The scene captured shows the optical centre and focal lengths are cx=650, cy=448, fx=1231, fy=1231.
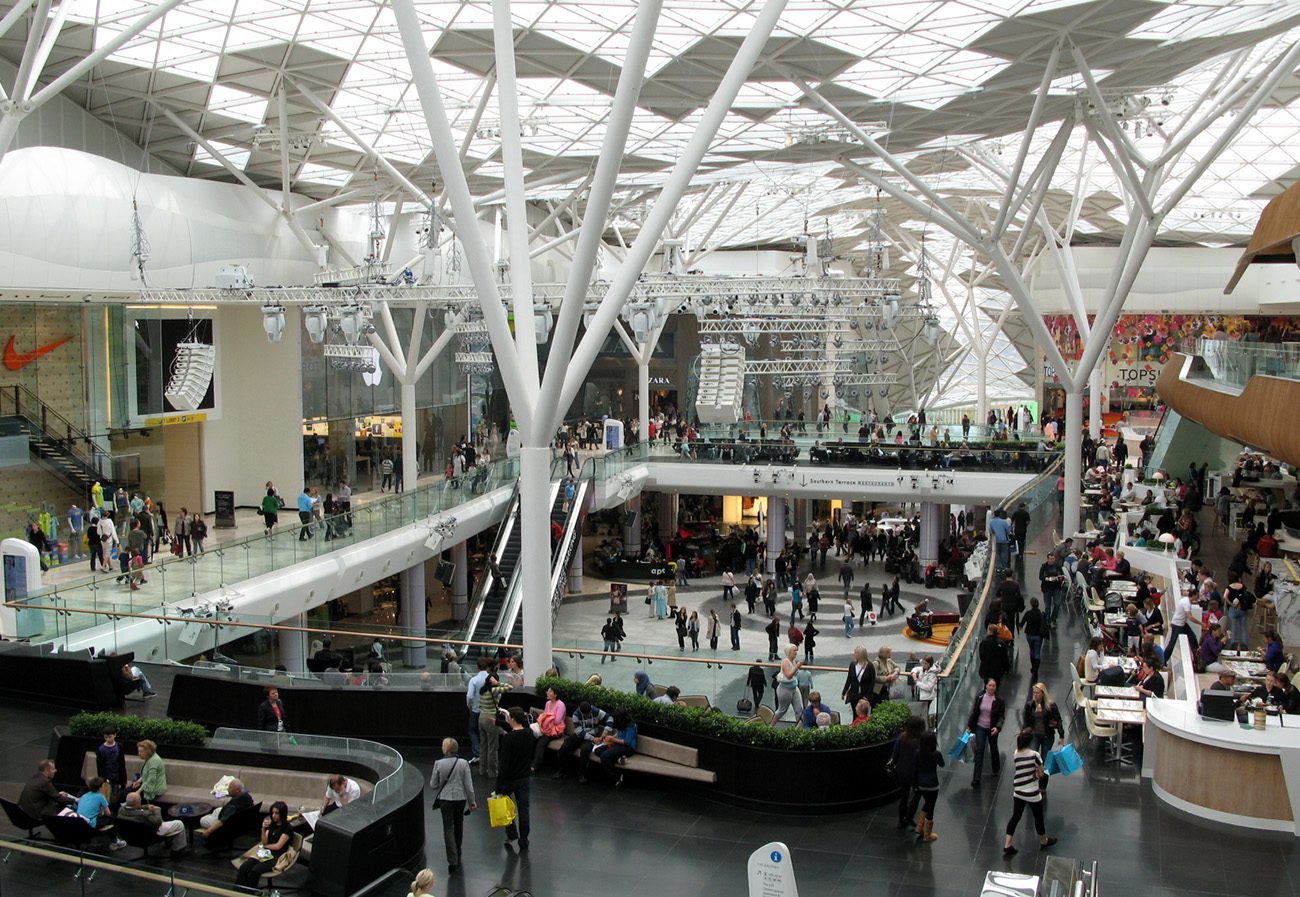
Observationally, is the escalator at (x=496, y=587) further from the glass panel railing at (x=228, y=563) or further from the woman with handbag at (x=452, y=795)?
the woman with handbag at (x=452, y=795)

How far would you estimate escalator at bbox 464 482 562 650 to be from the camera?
31.8 m

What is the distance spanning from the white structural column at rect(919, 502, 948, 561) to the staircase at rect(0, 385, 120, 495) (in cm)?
2839

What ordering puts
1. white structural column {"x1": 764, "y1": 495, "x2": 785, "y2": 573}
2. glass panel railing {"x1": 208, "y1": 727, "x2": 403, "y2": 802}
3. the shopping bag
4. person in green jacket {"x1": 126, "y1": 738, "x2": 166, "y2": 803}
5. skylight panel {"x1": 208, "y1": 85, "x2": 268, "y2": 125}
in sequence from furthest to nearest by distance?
white structural column {"x1": 764, "y1": 495, "x2": 785, "y2": 573} < skylight panel {"x1": 208, "y1": 85, "x2": 268, "y2": 125} < the shopping bag < glass panel railing {"x1": 208, "y1": 727, "x2": 403, "y2": 802} < person in green jacket {"x1": 126, "y1": 738, "x2": 166, "y2": 803}

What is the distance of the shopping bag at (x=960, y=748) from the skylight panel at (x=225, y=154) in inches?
1101

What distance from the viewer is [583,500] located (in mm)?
39531

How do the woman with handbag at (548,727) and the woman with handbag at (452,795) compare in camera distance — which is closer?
the woman with handbag at (452,795)

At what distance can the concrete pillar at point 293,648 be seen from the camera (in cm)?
1842

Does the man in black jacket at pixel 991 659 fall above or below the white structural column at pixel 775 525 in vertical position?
Result: above

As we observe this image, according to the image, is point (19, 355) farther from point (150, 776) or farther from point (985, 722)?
point (985, 722)

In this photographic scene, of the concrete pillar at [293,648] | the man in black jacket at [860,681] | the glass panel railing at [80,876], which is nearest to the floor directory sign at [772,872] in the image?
the glass panel railing at [80,876]

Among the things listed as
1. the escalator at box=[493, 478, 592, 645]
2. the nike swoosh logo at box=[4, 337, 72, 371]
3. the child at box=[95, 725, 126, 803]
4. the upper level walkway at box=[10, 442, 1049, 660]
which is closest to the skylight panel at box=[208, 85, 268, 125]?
the nike swoosh logo at box=[4, 337, 72, 371]

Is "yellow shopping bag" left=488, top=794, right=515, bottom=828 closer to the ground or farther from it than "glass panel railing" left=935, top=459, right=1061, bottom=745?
closer to the ground

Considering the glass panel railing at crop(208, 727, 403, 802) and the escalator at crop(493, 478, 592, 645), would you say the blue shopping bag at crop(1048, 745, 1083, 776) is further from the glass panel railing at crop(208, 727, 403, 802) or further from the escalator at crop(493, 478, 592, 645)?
the escalator at crop(493, 478, 592, 645)

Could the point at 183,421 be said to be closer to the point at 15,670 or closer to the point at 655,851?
the point at 15,670
